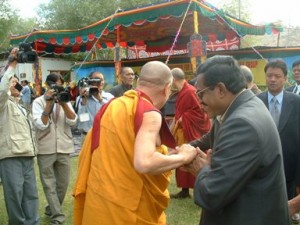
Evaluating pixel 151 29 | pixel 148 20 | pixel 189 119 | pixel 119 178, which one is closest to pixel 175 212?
pixel 189 119

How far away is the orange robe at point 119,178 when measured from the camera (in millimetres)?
2154

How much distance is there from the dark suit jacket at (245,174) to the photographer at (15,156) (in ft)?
8.35

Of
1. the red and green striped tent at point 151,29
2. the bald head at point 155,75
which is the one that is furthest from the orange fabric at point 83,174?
the red and green striped tent at point 151,29

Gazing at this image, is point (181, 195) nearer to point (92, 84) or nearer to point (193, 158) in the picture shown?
point (92, 84)

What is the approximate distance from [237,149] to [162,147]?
0.82 m

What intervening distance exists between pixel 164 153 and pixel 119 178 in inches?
12.8

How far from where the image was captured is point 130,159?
2.17 metres

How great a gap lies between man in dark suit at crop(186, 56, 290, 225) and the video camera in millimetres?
2484

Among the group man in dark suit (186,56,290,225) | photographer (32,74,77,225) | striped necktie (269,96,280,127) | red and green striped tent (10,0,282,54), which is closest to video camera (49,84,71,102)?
photographer (32,74,77,225)

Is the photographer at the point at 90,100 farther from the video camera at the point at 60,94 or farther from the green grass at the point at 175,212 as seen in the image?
the green grass at the point at 175,212

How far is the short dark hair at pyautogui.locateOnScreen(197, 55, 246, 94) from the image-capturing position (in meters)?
1.69

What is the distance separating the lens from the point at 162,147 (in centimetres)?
229

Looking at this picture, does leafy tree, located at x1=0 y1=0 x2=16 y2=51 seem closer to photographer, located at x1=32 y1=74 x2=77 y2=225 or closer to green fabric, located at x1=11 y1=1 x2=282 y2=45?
green fabric, located at x1=11 y1=1 x2=282 y2=45

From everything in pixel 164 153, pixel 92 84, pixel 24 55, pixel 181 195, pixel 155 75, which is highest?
pixel 24 55
